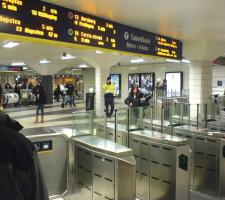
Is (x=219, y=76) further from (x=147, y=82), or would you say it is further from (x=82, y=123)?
(x=82, y=123)

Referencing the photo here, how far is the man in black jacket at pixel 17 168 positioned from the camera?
129 cm

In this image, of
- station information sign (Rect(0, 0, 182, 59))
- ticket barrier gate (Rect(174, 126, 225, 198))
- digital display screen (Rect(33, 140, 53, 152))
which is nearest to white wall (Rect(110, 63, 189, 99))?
station information sign (Rect(0, 0, 182, 59))

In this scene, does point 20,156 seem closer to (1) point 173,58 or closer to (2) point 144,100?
(1) point 173,58

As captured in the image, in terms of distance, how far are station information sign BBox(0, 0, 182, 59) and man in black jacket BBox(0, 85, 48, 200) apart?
3.18 metres

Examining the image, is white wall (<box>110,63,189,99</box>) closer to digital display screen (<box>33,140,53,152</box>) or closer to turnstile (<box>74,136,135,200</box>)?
turnstile (<box>74,136,135,200</box>)

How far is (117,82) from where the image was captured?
26766 mm

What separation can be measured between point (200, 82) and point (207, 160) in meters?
5.05

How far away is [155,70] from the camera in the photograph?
2291 centimetres

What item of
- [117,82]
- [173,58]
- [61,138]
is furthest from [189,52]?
[117,82]

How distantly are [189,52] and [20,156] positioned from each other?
8.42 m

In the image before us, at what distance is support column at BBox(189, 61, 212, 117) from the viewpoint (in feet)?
32.5

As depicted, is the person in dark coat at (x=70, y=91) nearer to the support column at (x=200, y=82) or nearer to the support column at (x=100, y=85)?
the support column at (x=100, y=85)

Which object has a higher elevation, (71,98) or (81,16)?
(81,16)

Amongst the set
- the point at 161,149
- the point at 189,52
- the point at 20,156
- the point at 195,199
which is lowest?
the point at 195,199
